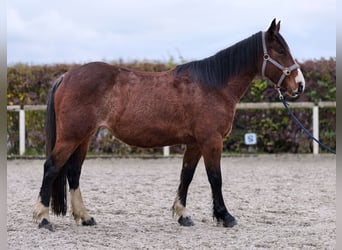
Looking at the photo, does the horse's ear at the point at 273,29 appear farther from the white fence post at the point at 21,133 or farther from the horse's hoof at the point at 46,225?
the white fence post at the point at 21,133

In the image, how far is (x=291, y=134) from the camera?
12.8 meters

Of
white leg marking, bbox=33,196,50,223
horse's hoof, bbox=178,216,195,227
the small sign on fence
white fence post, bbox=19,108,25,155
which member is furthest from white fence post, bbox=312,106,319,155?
white leg marking, bbox=33,196,50,223

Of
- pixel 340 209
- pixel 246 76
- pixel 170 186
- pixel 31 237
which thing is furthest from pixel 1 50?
pixel 170 186

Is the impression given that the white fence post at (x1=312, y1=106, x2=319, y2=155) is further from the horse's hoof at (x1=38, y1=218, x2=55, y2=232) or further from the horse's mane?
the horse's hoof at (x1=38, y1=218, x2=55, y2=232)

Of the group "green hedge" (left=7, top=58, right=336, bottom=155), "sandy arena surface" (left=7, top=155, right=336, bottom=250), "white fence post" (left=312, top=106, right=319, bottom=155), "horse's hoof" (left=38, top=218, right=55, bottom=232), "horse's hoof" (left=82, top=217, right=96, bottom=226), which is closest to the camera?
"sandy arena surface" (left=7, top=155, right=336, bottom=250)

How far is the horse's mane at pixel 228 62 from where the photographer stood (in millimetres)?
5492

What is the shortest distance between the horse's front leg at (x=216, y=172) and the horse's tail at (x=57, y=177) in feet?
4.61

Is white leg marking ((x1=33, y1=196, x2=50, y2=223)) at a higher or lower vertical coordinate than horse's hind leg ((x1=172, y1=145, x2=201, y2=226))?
lower

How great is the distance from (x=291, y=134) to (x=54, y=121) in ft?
27.4

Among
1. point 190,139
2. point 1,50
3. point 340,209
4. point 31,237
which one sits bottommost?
point 31,237

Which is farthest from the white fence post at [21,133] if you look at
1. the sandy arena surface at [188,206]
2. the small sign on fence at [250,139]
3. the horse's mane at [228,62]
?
the horse's mane at [228,62]

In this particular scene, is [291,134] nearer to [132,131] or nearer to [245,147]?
[245,147]

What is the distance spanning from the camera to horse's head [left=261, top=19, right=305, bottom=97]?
5332mm

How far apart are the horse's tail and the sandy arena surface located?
215 mm
